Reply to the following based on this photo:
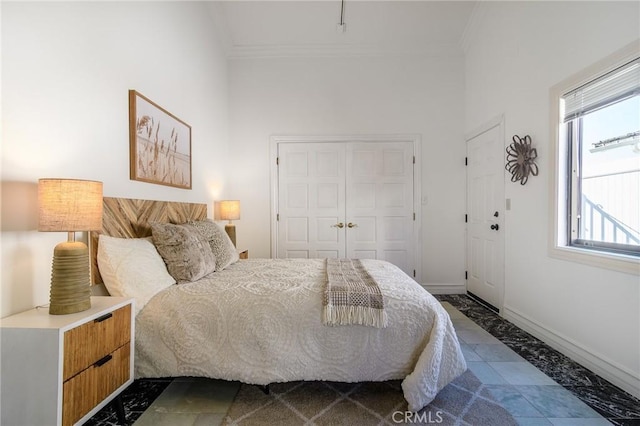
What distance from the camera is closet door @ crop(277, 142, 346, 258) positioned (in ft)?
12.3

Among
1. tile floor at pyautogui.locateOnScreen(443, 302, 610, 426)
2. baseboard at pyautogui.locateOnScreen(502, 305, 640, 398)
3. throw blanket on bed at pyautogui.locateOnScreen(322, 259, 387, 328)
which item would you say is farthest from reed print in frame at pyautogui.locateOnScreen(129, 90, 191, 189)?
baseboard at pyautogui.locateOnScreen(502, 305, 640, 398)

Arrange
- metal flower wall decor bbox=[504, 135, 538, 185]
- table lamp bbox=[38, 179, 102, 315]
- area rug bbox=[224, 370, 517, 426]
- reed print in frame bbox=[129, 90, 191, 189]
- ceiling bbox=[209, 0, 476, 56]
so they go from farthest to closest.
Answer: ceiling bbox=[209, 0, 476, 56] < metal flower wall decor bbox=[504, 135, 538, 185] < reed print in frame bbox=[129, 90, 191, 189] < area rug bbox=[224, 370, 517, 426] < table lamp bbox=[38, 179, 102, 315]

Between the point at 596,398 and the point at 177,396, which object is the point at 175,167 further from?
the point at 596,398

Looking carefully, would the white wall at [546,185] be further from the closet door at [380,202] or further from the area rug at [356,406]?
the closet door at [380,202]

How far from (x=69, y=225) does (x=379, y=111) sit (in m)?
3.49

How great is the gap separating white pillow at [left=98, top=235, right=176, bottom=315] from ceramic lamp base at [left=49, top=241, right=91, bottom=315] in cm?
25

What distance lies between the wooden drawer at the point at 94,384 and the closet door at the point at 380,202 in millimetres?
2776

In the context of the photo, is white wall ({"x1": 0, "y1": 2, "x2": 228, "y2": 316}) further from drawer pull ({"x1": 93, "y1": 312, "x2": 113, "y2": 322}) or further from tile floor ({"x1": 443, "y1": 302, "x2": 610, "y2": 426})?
tile floor ({"x1": 443, "y1": 302, "x2": 610, "y2": 426})

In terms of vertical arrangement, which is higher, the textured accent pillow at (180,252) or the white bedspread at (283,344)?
the textured accent pillow at (180,252)

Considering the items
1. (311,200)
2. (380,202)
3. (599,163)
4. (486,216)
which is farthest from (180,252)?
(486,216)

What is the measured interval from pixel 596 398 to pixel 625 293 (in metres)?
0.66

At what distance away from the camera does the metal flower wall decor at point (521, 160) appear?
2.47 m

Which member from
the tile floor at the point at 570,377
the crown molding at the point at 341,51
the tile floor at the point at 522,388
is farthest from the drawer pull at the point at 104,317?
the crown molding at the point at 341,51

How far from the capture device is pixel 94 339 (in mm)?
1179
